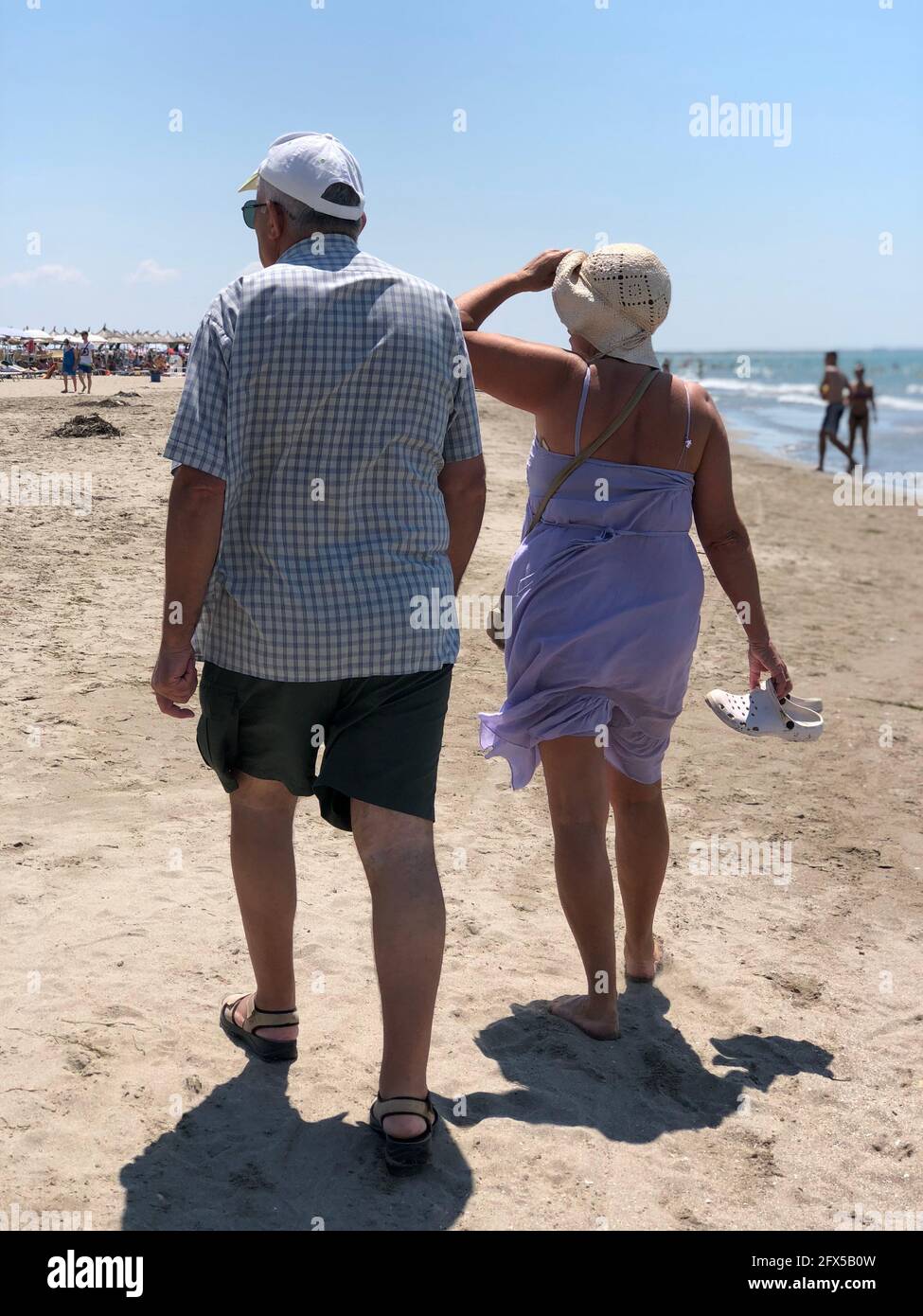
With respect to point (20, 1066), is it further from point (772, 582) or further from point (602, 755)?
point (772, 582)

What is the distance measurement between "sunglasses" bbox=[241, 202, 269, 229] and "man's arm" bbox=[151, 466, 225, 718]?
0.59 meters

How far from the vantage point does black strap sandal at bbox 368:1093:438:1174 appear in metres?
2.58

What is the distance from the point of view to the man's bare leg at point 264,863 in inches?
109

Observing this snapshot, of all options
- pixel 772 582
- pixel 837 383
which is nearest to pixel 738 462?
pixel 837 383

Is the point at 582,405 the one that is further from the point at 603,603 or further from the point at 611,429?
the point at 603,603

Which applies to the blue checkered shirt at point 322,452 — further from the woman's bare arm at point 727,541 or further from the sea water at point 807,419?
the sea water at point 807,419

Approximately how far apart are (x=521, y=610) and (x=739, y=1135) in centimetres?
138

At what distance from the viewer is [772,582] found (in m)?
9.58

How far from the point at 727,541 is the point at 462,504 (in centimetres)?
88

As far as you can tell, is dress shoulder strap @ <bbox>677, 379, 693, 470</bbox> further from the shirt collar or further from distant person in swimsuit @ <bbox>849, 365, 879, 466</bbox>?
distant person in swimsuit @ <bbox>849, 365, 879, 466</bbox>

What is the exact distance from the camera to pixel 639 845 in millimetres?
3428

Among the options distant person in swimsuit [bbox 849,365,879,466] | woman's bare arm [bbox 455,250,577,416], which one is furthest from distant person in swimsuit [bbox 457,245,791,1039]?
distant person in swimsuit [bbox 849,365,879,466]

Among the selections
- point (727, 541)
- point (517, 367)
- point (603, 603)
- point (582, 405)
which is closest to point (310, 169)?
point (517, 367)
